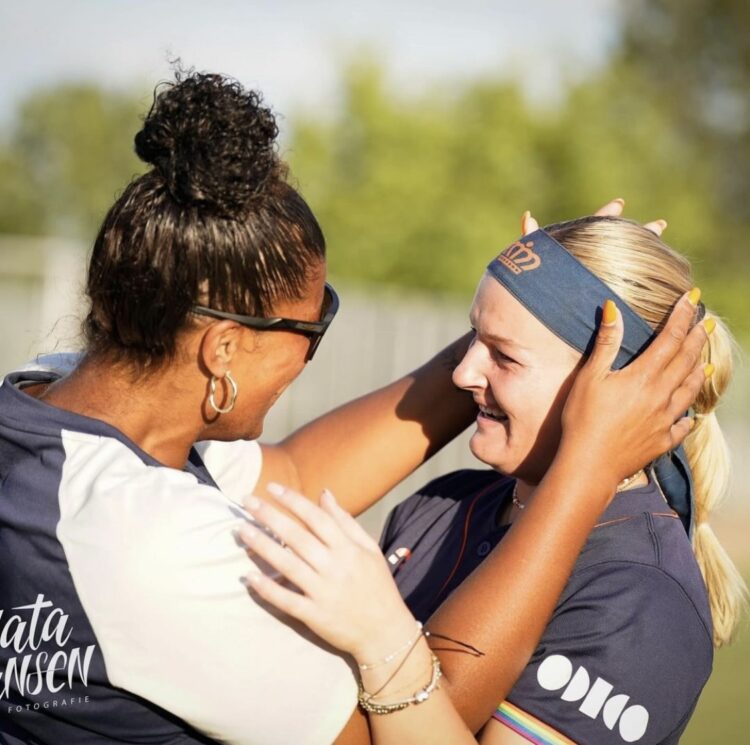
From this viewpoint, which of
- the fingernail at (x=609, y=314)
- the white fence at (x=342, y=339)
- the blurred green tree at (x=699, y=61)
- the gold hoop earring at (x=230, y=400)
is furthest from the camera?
the blurred green tree at (x=699, y=61)

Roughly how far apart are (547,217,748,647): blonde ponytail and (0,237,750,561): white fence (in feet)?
26.6

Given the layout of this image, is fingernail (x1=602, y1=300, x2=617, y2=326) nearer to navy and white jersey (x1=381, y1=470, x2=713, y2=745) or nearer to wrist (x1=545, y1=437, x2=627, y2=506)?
wrist (x1=545, y1=437, x2=627, y2=506)

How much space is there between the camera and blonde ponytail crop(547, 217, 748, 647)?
9.30 ft

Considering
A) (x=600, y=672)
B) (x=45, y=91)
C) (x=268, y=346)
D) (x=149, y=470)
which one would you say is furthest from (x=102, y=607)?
(x=45, y=91)

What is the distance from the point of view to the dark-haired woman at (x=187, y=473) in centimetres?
216

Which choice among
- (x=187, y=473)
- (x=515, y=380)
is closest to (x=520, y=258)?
(x=515, y=380)

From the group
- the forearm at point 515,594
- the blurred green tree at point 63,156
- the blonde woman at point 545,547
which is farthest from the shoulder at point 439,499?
the blurred green tree at point 63,156

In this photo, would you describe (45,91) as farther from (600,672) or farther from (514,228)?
(600,672)

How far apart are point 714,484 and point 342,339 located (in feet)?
29.3

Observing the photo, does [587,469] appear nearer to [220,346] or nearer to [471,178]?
[220,346]

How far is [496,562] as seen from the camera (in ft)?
7.98

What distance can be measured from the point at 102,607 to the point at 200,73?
1124 mm

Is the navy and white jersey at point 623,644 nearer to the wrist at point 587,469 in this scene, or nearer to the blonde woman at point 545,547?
the blonde woman at point 545,547

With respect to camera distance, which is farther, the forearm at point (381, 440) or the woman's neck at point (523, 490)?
the forearm at point (381, 440)
